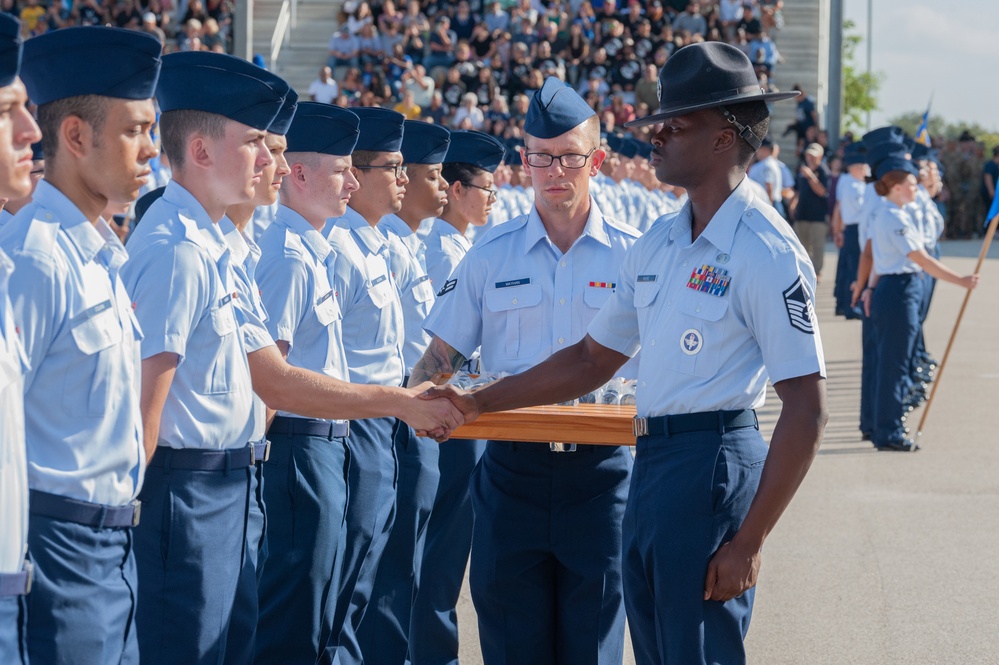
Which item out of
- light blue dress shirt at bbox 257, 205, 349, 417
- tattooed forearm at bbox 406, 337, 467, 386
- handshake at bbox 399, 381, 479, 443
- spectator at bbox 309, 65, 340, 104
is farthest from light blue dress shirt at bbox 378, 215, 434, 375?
spectator at bbox 309, 65, 340, 104

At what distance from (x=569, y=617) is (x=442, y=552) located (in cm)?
109

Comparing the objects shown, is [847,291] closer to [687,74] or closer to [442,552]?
[442,552]

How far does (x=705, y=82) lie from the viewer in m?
3.49

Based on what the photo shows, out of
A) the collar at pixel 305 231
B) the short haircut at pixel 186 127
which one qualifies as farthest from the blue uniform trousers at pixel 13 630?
the collar at pixel 305 231

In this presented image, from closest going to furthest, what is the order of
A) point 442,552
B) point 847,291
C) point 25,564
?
point 25,564
point 442,552
point 847,291

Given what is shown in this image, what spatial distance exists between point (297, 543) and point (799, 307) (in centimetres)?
186

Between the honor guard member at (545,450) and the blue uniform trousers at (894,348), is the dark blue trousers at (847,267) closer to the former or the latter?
the blue uniform trousers at (894,348)

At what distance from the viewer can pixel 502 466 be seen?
4.50m

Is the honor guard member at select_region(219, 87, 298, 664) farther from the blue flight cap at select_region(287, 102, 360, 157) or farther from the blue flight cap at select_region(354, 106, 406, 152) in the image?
the blue flight cap at select_region(354, 106, 406, 152)

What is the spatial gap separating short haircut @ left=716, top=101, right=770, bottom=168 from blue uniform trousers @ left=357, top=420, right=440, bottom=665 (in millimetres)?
2005

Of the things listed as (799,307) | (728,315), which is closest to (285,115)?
(728,315)

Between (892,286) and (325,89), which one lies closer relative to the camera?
(892,286)

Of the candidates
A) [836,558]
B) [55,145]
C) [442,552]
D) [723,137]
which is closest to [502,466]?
[442,552]

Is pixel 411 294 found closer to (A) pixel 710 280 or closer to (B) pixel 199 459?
(B) pixel 199 459
